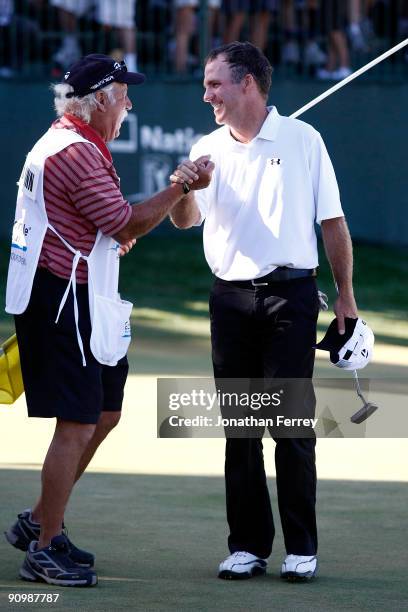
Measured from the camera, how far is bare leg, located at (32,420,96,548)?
16.5ft

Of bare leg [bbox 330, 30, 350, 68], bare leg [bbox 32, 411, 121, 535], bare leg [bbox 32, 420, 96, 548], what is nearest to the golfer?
bare leg [bbox 32, 411, 121, 535]

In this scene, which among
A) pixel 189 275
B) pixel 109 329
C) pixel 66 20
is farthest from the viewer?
pixel 66 20

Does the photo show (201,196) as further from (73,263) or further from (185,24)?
(185,24)

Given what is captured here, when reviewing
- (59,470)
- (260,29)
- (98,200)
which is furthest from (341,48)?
(59,470)

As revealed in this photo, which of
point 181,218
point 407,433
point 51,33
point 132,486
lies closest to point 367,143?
point 51,33

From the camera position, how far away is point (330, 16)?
15.7m

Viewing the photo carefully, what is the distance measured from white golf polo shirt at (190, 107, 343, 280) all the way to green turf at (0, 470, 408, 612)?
1.19 m

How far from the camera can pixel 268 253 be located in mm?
5223

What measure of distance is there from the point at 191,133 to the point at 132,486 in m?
9.40

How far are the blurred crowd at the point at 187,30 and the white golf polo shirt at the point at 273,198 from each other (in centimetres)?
1047

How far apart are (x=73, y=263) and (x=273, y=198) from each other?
2.69ft

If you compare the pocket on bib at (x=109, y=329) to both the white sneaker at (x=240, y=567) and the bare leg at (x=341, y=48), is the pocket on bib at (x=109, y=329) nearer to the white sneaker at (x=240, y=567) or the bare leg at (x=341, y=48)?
the white sneaker at (x=240, y=567)

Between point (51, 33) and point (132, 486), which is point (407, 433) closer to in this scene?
point (132, 486)

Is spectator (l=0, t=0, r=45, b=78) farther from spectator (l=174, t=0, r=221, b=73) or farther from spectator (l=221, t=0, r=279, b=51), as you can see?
spectator (l=221, t=0, r=279, b=51)
